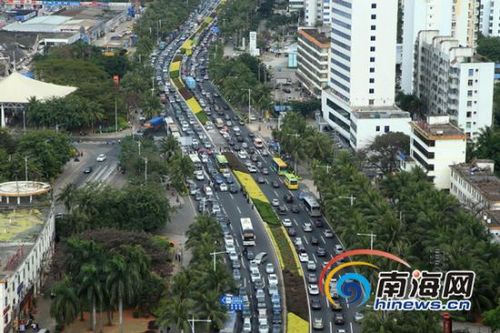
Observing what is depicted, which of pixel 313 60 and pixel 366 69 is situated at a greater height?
pixel 366 69

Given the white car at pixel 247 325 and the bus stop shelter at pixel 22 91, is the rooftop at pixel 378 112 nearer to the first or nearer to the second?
the bus stop shelter at pixel 22 91

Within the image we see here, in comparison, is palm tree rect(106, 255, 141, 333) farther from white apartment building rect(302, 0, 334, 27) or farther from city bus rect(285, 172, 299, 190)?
white apartment building rect(302, 0, 334, 27)

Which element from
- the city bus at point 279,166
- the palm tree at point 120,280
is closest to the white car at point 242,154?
the city bus at point 279,166

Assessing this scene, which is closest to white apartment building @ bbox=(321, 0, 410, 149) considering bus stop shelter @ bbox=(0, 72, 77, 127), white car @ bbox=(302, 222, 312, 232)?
white car @ bbox=(302, 222, 312, 232)

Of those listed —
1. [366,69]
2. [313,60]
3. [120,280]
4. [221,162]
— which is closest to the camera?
[120,280]

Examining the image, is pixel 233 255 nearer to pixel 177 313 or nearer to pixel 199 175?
pixel 177 313

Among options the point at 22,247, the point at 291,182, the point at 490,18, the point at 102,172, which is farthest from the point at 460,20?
the point at 22,247
